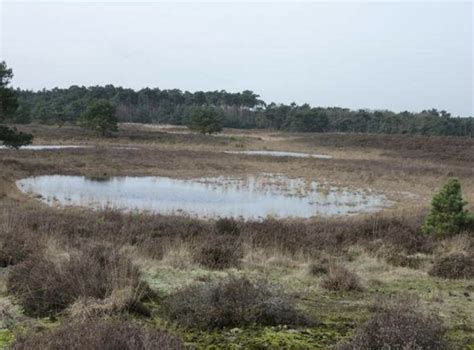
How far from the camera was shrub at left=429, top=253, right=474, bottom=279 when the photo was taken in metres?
8.54

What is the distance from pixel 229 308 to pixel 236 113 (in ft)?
502

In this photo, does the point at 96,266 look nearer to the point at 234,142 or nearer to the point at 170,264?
the point at 170,264

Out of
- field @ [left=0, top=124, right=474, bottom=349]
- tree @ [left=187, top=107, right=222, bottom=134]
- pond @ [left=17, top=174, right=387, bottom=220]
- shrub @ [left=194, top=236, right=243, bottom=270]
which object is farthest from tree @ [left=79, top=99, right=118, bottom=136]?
shrub @ [left=194, top=236, right=243, bottom=270]

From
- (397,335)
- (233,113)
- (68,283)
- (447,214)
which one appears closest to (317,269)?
(68,283)

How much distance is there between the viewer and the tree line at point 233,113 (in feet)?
374

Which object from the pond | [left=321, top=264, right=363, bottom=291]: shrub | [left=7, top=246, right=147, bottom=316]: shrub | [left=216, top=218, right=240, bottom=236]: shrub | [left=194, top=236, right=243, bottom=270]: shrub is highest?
[left=7, top=246, right=147, bottom=316]: shrub

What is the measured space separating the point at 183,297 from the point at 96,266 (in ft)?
4.40

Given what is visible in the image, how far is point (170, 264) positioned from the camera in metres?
8.60

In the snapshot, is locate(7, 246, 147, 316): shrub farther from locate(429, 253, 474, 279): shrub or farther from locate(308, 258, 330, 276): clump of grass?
locate(429, 253, 474, 279): shrub

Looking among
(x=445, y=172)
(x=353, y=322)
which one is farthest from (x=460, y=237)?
(x=445, y=172)

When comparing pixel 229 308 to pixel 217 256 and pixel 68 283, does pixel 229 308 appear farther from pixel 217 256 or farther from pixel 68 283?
pixel 217 256

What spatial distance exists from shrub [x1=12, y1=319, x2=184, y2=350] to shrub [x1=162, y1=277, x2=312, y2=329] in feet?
3.48

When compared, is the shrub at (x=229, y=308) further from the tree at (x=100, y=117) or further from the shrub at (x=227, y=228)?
the tree at (x=100, y=117)

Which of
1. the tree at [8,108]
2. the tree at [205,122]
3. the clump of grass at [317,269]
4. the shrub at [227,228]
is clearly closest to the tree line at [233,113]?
the tree at [205,122]
